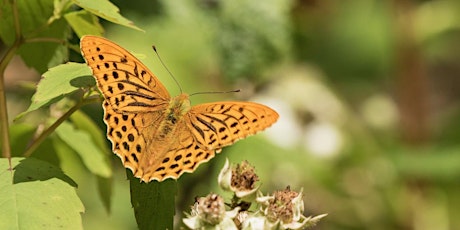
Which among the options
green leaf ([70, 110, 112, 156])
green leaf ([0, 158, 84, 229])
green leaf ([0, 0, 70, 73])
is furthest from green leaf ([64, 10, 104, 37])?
green leaf ([0, 158, 84, 229])

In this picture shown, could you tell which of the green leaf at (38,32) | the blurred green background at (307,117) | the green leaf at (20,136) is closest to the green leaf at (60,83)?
the green leaf at (38,32)

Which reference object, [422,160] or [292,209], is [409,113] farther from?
[292,209]

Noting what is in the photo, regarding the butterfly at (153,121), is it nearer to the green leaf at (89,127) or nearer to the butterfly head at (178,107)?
the butterfly head at (178,107)

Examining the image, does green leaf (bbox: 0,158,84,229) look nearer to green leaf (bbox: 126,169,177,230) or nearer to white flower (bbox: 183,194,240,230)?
green leaf (bbox: 126,169,177,230)

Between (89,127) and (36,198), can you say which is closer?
(36,198)

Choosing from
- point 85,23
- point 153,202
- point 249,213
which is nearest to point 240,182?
point 249,213

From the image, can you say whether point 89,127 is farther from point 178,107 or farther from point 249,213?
point 249,213

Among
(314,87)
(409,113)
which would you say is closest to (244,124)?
(314,87)
